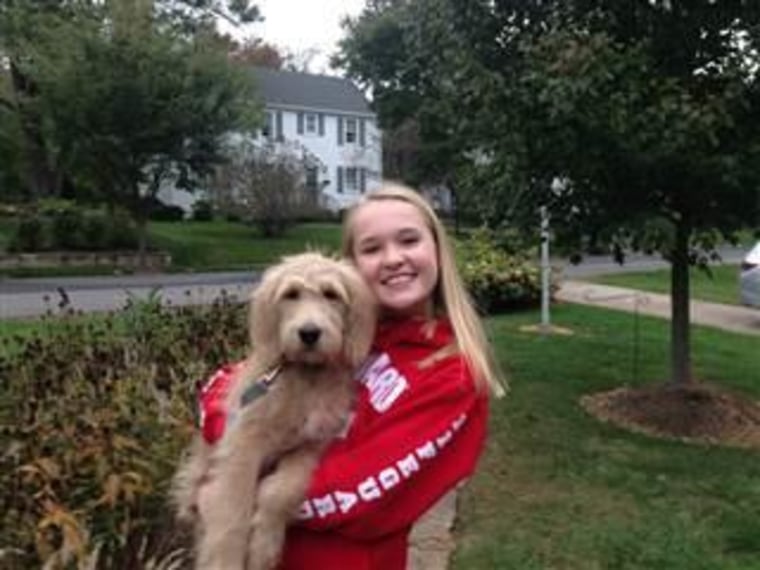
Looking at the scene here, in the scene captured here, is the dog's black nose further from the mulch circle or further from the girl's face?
the mulch circle

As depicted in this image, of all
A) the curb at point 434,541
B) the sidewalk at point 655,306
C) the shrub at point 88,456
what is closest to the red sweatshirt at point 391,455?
the shrub at point 88,456

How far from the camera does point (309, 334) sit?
7.22 ft

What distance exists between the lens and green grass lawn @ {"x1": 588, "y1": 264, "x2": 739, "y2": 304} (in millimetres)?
21000

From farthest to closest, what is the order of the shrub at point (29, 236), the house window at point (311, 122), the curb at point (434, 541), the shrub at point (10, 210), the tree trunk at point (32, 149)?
the house window at point (311, 122) → the tree trunk at point (32, 149) → the shrub at point (10, 210) → the shrub at point (29, 236) → the curb at point (434, 541)

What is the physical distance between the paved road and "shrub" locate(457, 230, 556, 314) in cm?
146

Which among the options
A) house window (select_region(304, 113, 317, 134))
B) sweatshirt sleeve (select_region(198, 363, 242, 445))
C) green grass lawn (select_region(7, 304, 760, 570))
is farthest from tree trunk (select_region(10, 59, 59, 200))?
sweatshirt sleeve (select_region(198, 363, 242, 445))

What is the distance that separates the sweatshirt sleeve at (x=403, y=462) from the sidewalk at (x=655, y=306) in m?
14.3

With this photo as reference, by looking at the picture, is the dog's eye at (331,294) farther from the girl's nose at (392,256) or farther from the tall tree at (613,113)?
the tall tree at (613,113)

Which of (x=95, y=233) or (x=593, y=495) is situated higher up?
(x=95, y=233)

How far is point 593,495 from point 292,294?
5.34 meters

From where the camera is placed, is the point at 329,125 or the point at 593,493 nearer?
the point at 593,493

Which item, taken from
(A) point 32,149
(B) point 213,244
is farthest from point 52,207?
(B) point 213,244

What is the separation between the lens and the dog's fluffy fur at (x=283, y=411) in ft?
7.12

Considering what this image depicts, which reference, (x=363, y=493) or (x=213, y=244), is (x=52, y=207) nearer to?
(x=213, y=244)
